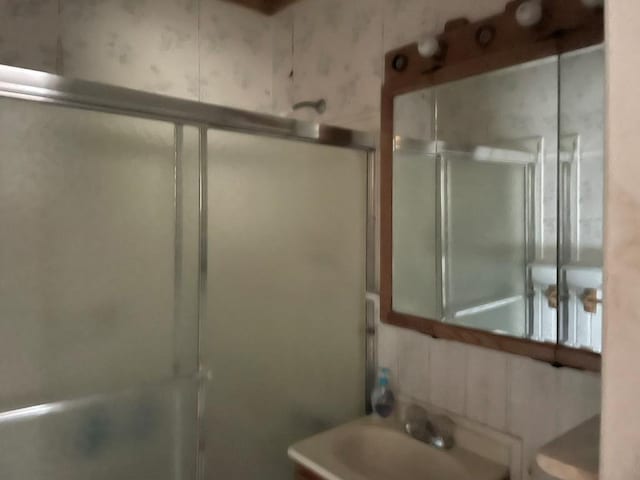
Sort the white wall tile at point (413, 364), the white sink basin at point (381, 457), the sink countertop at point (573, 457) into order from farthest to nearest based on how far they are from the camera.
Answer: the white wall tile at point (413, 364) < the white sink basin at point (381, 457) < the sink countertop at point (573, 457)

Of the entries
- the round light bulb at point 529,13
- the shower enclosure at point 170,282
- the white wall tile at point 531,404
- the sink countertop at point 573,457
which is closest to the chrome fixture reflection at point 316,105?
the shower enclosure at point 170,282

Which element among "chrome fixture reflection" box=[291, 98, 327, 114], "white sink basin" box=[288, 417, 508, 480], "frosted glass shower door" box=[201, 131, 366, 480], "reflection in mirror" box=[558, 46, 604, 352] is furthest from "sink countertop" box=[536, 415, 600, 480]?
"chrome fixture reflection" box=[291, 98, 327, 114]

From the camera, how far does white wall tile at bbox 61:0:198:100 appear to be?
1504 mm

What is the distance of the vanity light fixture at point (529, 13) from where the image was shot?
1083 mm

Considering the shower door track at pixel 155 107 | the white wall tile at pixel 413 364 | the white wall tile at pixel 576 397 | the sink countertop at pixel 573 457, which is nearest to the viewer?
the sink countertop at pixel 573 457

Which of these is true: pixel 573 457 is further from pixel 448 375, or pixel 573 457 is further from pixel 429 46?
pixel 429 46

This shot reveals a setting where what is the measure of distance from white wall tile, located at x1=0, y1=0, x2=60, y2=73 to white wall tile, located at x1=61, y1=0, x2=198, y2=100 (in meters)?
0.03

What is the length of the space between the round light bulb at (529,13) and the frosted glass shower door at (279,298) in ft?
2.18

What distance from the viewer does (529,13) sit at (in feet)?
3.57

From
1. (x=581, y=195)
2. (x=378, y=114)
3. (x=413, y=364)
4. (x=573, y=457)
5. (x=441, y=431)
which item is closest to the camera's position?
(x=573, y=457)

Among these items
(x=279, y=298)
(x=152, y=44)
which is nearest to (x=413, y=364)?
(x=279, y=298)

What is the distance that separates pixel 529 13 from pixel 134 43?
49.4 inches

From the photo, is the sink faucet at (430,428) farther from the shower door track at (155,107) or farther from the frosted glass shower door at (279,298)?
the shower door track at (155,107)

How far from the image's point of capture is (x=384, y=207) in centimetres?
150
